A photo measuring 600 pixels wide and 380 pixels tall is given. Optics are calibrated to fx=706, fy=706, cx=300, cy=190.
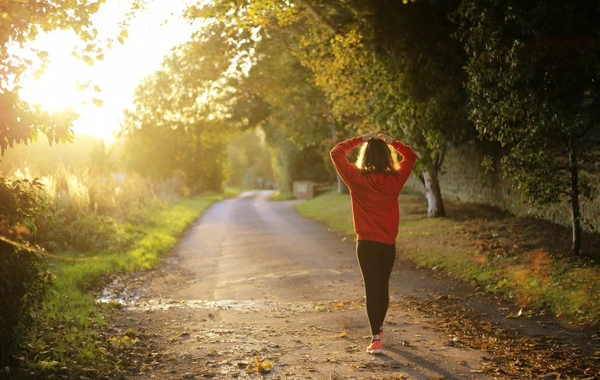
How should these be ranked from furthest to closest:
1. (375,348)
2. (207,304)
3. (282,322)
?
(207,304)
(282,322)
(375,348)

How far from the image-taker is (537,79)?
11.6m

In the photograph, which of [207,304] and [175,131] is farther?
[175,131]

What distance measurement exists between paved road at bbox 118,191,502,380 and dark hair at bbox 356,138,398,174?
1.89 metres

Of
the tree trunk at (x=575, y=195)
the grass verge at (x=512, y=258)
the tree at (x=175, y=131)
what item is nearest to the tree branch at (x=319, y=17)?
the grass verge at (x=512, y=258)

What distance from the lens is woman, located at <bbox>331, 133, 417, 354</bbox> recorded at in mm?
7312

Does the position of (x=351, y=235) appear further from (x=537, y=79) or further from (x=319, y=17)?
(x=537, y=79)

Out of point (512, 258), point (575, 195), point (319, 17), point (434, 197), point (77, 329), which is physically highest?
point (319, 17)

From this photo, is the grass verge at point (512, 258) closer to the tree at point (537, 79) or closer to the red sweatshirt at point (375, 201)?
the tree at point (537, 79)

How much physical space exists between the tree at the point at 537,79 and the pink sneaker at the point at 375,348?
579 cm

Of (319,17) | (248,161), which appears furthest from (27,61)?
(248,161)

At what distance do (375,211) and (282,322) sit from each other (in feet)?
8.57

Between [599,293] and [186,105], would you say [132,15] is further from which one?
[186,105]

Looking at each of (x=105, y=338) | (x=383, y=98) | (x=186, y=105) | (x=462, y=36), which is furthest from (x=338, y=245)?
(x=186, y=105)

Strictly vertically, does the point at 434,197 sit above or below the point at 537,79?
below
